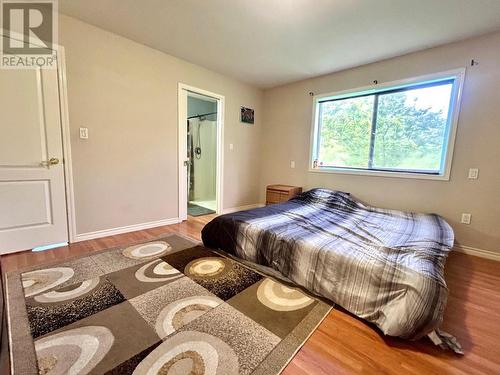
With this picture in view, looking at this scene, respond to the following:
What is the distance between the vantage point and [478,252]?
2486 millimetres

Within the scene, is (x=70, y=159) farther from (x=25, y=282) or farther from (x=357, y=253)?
(x=357, y=253)

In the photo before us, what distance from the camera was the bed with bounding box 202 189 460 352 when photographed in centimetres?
124

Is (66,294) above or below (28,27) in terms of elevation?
below

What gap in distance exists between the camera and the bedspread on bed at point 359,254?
1.24m

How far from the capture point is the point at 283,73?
3535 millimetres

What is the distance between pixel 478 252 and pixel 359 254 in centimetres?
202

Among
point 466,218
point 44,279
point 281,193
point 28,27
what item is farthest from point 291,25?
point 44,279

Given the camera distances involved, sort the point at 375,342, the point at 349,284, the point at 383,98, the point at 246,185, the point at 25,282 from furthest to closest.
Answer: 1. the point at 246,185
2. the point at 383,98
3. the point at 25,282
4. the point at 349,284
5. the point at 375,342

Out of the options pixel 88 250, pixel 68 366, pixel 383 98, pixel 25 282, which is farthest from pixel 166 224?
pixel 383 98

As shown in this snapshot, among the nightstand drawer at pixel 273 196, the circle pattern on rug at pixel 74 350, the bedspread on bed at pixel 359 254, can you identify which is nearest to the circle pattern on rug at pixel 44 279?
the circle pattern on rug at pixel 74 350

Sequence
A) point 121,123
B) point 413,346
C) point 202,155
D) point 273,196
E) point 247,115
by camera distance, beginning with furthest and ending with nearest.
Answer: point 202,155
point 247,115
point 273,196
point 121,123
point 413,346

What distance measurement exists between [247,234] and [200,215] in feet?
6.30

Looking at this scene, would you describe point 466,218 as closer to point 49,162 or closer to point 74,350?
point 74,350

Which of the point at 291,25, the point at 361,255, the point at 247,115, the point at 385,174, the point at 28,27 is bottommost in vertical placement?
the point at 361,255
